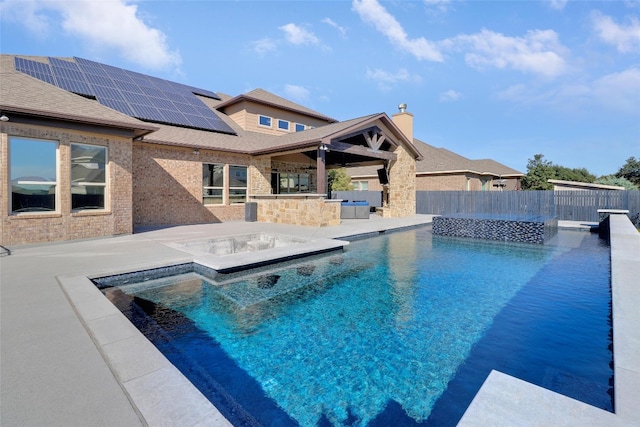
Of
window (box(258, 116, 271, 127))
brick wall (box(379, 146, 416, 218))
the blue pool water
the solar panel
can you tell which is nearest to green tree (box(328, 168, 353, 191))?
brick wall (box(379, 146, 416, 218))

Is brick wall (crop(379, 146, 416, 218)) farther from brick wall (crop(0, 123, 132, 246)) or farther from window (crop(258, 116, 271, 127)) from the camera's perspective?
brick wall (crop(0, 123, 132, 246))

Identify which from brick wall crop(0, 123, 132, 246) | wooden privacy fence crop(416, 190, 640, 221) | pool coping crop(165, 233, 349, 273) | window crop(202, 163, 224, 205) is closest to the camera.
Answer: pool coping crop(165, 233, 349, 273)

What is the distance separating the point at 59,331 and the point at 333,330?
3.21 metres

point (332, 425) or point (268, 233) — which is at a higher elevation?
point (268, 233)

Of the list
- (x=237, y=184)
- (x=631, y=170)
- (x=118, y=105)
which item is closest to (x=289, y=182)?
(x=237, y=184)

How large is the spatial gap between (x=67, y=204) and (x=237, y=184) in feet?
24.4

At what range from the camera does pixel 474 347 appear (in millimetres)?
3854

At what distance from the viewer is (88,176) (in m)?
9.38

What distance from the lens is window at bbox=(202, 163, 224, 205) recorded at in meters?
14.4

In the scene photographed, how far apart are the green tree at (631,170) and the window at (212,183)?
4732 cm

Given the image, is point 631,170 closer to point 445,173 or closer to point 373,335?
point 445,173

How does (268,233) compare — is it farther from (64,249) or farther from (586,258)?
(586,258)

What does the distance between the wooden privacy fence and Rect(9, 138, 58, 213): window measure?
2137cm

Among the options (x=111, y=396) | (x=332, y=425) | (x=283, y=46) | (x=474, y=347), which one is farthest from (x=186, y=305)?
(x=283, y=46)
